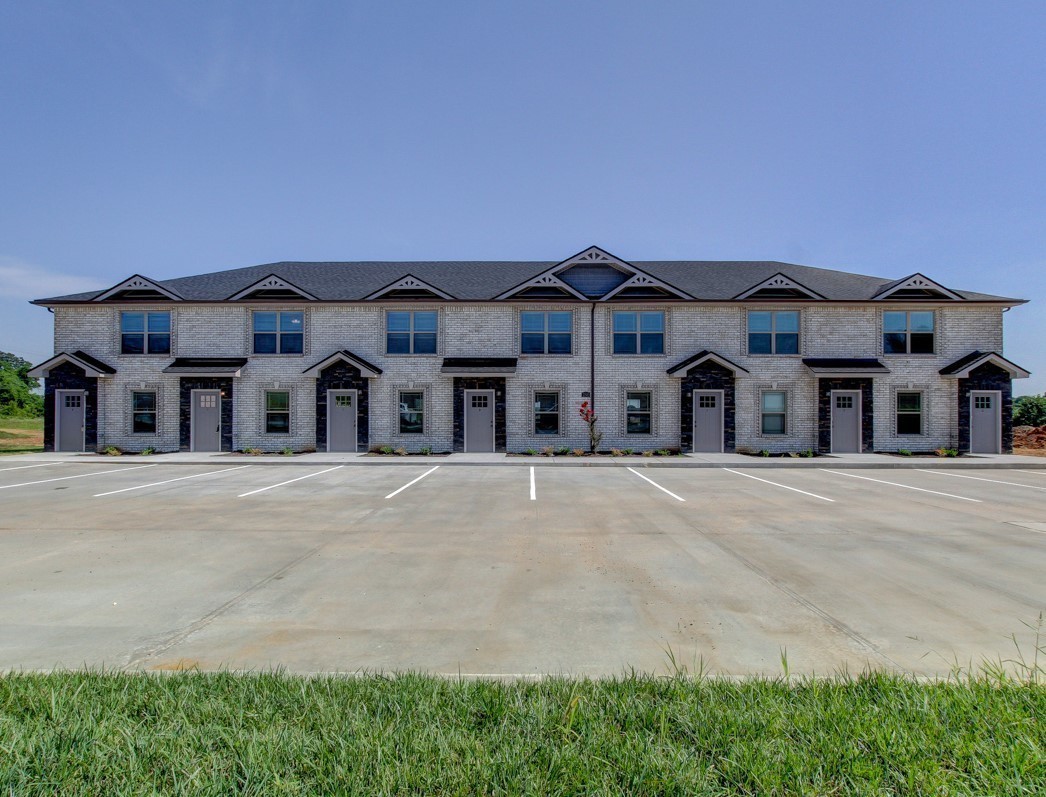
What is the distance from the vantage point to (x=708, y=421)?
→ 856 inches

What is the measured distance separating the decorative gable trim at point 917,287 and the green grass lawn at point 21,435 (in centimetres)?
4014

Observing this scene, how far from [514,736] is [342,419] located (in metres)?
20.5

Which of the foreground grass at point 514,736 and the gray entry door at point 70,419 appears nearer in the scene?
the foreground grass at point 514,736

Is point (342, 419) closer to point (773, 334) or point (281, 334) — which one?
point (281, 334)

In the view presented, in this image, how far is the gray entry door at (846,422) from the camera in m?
21.8

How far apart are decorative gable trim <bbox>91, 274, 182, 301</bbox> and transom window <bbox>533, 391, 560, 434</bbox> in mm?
17007

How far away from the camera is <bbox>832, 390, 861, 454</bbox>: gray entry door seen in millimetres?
21750

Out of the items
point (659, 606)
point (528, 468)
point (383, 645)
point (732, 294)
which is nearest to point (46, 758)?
point (383, 645)

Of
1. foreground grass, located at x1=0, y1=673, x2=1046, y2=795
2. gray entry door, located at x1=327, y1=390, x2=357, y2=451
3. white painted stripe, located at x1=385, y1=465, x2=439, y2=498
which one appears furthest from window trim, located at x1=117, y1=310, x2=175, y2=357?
foreground grass, located at x1=0, y1=673, x2=1046, y2=795

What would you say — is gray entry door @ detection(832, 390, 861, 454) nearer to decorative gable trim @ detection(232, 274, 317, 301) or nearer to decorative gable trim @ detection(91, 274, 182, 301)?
decorative gable trim @ detection(232, 274, 317, 301)

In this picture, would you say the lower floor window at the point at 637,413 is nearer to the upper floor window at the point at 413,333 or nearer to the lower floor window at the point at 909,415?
the upper floor window at the point at 413,333

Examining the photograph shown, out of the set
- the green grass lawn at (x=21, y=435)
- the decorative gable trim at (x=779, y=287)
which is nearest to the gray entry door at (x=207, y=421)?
the green grass lawn at (x=21, y=435)

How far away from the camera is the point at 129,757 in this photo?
9.32 feet

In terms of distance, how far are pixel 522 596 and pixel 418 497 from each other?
6633mm
